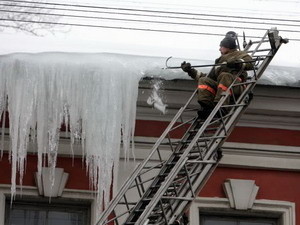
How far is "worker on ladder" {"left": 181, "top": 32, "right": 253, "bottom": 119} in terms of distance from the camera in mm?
13578

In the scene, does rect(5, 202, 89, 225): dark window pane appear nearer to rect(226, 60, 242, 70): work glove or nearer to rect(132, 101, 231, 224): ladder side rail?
rect(132, 101, 231, 224): ladder side rail

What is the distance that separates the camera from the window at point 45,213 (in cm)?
1495

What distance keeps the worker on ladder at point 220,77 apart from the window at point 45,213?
220 centimetres

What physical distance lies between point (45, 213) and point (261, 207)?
2.56 m

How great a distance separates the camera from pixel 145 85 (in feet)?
49.2

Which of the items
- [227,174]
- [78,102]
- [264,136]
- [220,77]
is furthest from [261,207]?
[78,102]

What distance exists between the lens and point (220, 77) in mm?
13625

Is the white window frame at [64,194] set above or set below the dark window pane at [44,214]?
above

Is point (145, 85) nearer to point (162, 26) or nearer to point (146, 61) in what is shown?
point (146, 61)

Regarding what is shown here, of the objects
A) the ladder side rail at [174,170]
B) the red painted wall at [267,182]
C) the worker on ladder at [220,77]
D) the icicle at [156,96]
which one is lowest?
the ladder side rail at [174,170]

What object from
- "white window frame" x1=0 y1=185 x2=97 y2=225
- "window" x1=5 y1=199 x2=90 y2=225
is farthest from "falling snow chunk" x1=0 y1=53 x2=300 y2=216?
"window" x1=5 y1=199 x2=90 y2=225

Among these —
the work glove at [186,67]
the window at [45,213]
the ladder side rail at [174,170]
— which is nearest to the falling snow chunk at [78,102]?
the window at [45,213]

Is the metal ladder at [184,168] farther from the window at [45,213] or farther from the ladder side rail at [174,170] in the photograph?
the window at [45,213]

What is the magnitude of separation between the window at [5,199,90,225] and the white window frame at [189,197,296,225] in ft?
4.35
